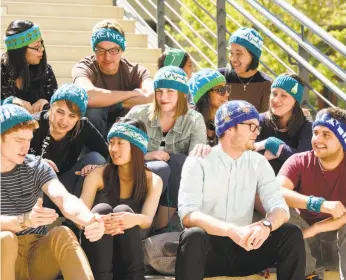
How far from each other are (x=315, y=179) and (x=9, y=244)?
6.39 ft

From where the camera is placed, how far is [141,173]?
15.9 ft

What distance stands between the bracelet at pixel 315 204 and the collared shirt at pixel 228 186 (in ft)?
0.58

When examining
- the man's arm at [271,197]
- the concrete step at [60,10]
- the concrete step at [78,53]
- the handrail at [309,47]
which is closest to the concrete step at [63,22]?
the concrete step at [60,10]

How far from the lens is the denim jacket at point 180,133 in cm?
542

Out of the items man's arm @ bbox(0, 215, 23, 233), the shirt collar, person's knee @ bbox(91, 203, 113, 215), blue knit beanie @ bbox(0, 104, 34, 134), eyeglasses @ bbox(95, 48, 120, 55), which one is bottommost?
person's knee @ bbox(91, 203, 113, 215)

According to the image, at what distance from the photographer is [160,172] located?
201 inches

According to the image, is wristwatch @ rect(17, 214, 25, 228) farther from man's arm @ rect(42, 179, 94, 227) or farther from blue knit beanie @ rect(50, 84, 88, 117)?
blue knit beanie @ rect(50, 84, 88, 117)

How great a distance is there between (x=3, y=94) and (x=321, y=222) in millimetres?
2425

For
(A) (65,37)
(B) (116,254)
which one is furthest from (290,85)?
(A) (65,37)

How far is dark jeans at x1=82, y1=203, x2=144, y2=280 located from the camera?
175 inches

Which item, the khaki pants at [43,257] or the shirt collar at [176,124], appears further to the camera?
the shirt collar at [176,124]

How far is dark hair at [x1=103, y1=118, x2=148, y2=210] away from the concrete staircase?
274 cm

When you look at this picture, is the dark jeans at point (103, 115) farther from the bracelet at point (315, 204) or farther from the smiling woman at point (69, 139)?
the bracelet at point (315, 204)

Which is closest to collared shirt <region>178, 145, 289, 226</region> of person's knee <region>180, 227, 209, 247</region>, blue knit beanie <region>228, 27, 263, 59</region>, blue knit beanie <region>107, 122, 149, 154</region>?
person's knee <region>180, 227, 209, 247</region>
